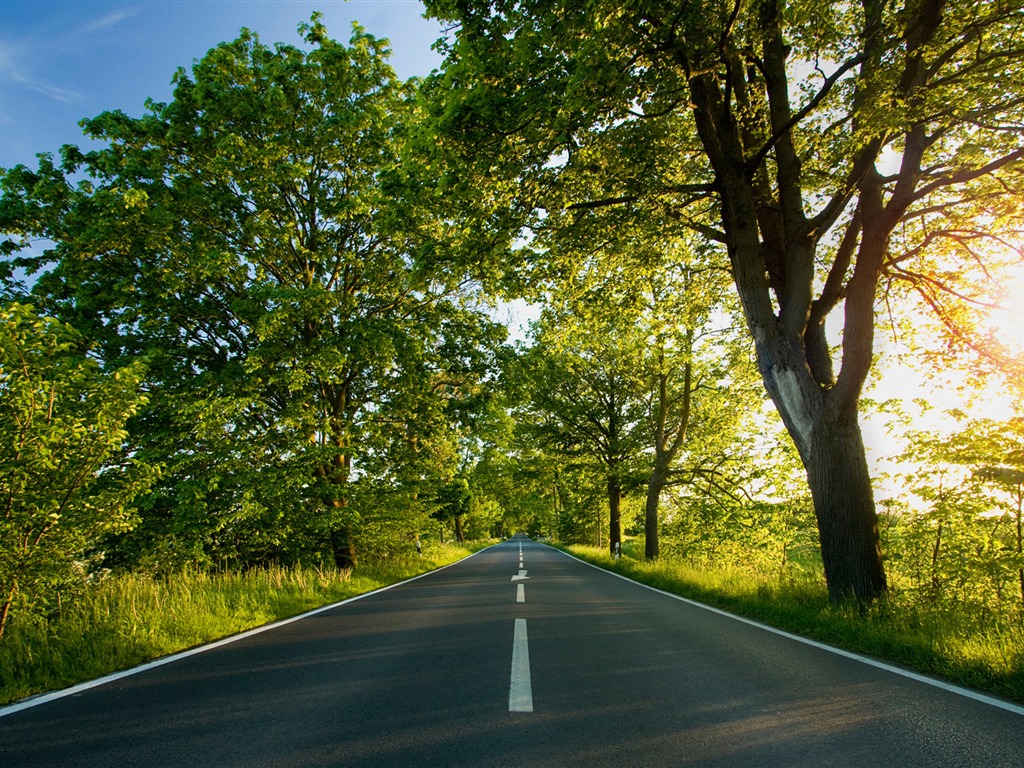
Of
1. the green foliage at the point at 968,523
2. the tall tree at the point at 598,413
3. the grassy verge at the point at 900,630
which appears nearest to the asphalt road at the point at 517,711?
the grassy verge at the point at 900,630

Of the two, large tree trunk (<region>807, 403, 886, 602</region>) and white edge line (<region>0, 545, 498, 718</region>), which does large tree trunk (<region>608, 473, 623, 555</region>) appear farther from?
white edge line (<region>0, 545, 498, 718</region>)

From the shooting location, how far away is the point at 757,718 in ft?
10.6

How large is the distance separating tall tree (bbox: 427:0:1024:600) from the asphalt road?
137 inches

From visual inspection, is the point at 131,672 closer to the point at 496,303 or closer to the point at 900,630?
the point at 900,630

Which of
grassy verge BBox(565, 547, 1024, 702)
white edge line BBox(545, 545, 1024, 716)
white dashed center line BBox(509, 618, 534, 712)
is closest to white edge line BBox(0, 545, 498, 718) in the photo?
white dashed center line BBox(509, 618, 534, 712)

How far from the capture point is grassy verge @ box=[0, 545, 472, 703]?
4.43 metres

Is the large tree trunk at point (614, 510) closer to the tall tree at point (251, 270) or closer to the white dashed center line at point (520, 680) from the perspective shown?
the tall tree at point (251, 270)

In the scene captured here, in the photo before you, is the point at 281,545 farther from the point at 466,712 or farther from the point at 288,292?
the point at 466,712

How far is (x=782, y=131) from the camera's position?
7.12 meters

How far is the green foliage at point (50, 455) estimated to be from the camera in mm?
4699

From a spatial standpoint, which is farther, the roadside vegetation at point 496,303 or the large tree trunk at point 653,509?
the large tree trunk at point 653,509

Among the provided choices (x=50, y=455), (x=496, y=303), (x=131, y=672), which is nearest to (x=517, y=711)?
(x=131, y=672)

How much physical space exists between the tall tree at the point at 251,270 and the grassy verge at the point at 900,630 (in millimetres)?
8412

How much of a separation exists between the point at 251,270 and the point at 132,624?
9.85m
